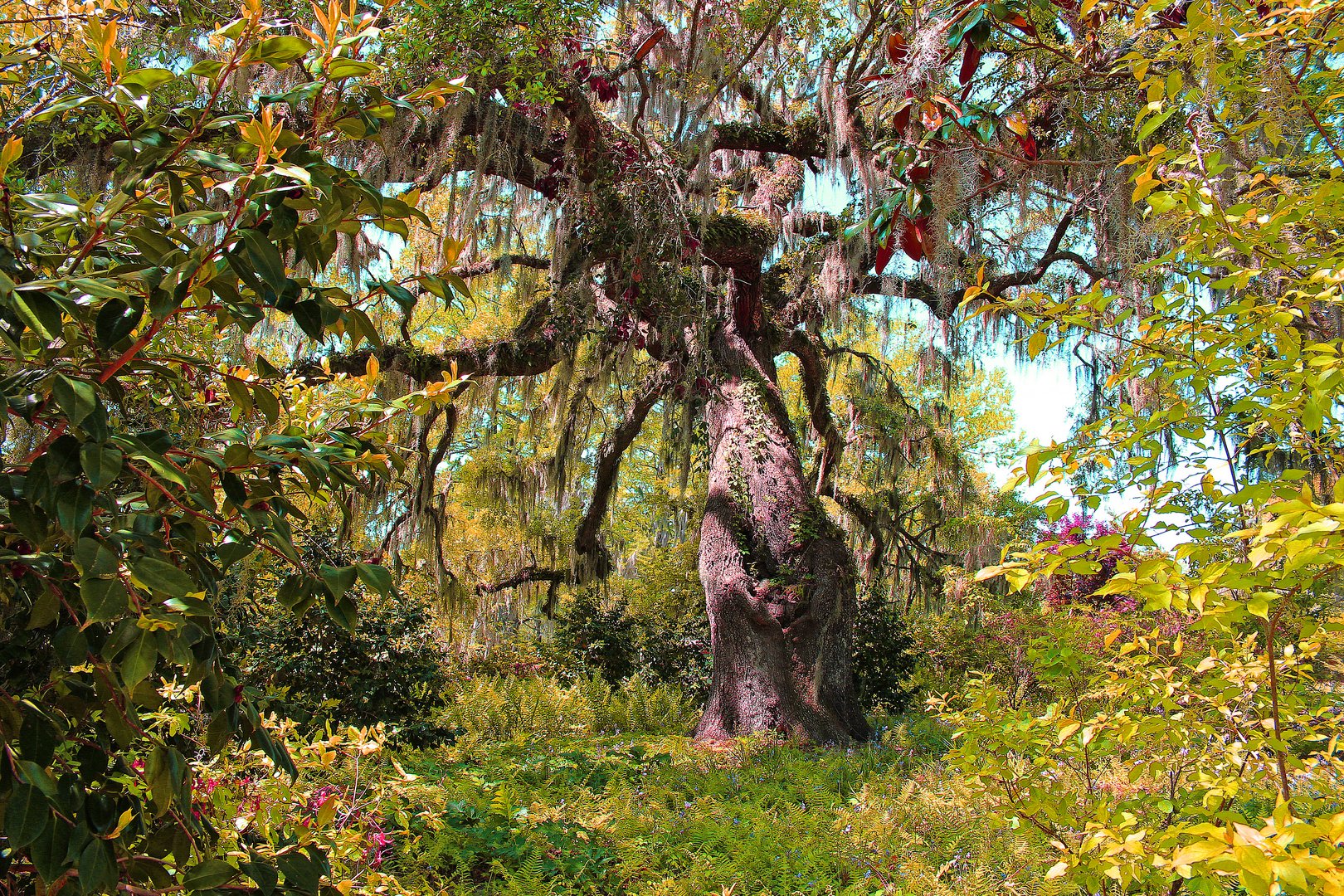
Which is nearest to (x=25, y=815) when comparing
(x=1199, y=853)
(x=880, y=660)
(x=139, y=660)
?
(x=139, y=660)

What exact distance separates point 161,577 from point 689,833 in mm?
3473

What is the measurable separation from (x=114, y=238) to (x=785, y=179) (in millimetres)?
7917

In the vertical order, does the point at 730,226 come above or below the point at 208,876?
above

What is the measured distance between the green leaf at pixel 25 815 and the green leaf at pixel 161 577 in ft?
0.99

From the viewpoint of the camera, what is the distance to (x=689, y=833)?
4008 millimetres

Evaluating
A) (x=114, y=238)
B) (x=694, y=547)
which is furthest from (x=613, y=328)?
(x=114, y=238)

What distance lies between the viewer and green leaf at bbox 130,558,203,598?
1.03 m

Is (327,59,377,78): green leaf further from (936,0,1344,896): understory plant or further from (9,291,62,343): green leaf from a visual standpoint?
(936,0,1344,896): understory plant

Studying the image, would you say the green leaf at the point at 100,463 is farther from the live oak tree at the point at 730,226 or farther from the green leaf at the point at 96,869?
the live oak tree at the point at 730,226

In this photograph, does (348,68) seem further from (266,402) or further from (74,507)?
(74,507)

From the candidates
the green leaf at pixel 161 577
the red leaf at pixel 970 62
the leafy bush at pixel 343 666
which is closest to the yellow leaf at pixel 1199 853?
the green leaf at pixel 161 577

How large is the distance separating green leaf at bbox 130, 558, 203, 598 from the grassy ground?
4.99 ft

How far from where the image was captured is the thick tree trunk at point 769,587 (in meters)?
6.76

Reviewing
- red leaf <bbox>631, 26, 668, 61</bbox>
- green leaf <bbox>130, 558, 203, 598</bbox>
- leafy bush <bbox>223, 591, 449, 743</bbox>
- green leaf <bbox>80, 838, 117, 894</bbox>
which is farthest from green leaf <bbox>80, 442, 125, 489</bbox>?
red leaf <bbox>631, 26, 668, 61</bbox>
